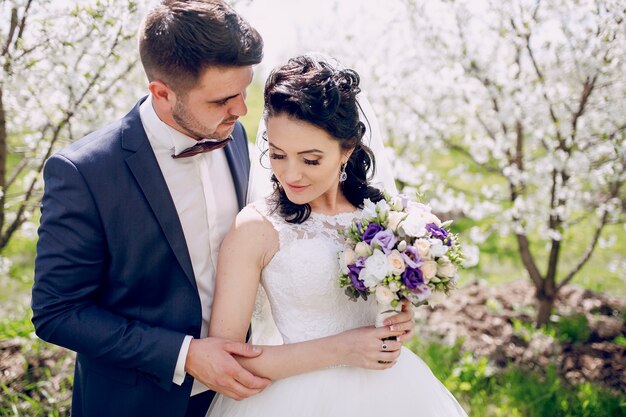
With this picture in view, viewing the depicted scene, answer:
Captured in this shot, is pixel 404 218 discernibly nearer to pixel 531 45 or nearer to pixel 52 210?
pixel 52 210

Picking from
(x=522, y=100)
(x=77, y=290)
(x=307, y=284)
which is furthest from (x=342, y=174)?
(x=522, y=100)

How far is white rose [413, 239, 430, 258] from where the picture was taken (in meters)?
2.40

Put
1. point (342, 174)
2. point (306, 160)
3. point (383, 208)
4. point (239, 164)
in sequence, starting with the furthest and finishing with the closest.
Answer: point (239, 164), point (342, 174), point (306, 160), point (383, 208)

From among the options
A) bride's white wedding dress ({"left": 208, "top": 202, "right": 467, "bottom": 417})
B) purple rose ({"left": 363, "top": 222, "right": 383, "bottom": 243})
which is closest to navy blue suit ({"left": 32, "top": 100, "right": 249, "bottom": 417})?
bride's white wedding dress ({"left": 208, "top": 202, "right": 467, "bottom": 417})

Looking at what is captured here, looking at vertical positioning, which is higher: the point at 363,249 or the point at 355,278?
the point at 363,249

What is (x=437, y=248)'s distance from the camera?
2414mm

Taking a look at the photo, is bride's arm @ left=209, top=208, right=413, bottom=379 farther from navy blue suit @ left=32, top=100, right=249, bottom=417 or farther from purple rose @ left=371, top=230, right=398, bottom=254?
purple rose @ left=371, top=230, right=398, bottom=254

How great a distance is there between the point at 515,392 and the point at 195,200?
2.74 metres

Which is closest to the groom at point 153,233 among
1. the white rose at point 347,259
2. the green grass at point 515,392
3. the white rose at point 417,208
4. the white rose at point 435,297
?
the white rose at point 347,259

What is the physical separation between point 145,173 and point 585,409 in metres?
3.20

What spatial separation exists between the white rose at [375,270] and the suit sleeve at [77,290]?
780mm

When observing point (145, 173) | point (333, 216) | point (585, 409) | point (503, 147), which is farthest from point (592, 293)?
point (145, 173)

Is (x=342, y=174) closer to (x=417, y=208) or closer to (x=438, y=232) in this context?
(x=417, y=208)

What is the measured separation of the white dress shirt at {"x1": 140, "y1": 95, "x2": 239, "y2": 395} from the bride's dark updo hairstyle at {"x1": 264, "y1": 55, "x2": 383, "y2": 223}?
0.93ft
